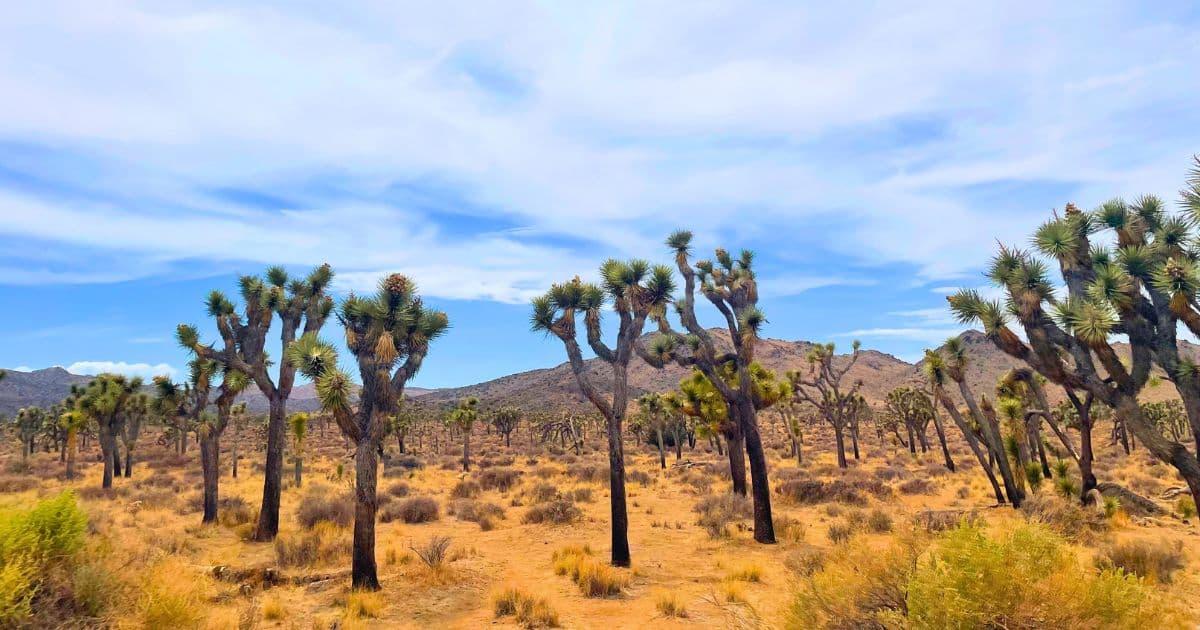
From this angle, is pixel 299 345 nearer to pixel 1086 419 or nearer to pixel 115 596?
pixel 115 596

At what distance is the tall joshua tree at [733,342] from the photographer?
16594mm

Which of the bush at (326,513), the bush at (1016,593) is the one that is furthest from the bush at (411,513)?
the bush at (1016,593)

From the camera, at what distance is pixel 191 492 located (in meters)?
29.3

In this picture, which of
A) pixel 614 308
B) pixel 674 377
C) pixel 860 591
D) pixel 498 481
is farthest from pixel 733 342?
pixel 674 377

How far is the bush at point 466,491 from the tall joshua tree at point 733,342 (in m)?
14.8

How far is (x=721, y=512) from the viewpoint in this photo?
20.3 meters

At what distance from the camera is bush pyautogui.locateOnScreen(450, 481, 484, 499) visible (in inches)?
1108

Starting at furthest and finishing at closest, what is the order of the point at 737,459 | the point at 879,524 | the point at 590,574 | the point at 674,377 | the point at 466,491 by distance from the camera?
the point at 674,377
the point at 466,491
the point at 737,459
the point at 879,524
the point at 590,574

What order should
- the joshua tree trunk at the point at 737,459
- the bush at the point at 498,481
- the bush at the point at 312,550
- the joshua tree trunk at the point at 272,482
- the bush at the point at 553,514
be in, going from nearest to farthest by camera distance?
the bush at the point at 312,550 → the joshua tree trunk at the point at 272,482 → the bush at the point at 553,514 → the joshua tree trunk at the point at 737,459 → the bush at the point at 498,481

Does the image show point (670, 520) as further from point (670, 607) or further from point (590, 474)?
point (590, 474)

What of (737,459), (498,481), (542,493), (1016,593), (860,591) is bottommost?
(498,481)

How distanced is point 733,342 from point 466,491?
1738cm

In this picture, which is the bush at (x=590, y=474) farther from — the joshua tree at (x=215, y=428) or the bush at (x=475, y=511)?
the joshua tree at (x=215, y=428)

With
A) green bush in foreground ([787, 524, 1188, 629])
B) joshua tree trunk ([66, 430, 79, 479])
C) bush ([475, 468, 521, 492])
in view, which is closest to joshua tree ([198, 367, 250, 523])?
bush ([475, 468, 521, 492])
